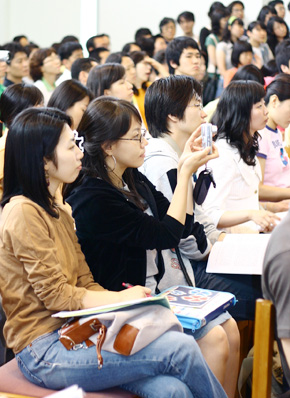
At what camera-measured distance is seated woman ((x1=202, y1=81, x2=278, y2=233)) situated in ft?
8.23

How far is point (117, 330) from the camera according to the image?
153cm

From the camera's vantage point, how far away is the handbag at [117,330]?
4.99ft

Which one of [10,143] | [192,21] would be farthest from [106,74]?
[192,21]

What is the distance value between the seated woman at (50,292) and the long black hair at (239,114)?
3.95 feet

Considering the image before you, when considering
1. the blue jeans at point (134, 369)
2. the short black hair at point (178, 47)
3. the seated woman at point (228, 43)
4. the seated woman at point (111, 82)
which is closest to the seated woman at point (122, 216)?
the blue jeans at point (134, 369)

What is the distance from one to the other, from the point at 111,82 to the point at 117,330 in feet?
8.20

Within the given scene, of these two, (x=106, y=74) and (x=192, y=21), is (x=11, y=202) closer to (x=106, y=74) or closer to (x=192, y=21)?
(x=106, y=74)

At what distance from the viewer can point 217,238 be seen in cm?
240

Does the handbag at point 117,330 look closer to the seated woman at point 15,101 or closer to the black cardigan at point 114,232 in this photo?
the black cardigan at point 114,232

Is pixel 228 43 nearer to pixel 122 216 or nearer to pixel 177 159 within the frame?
pixel 177 159

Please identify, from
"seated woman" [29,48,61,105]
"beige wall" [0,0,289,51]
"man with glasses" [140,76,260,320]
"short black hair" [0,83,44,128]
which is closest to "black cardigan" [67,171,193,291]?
"man with glasses" [140,76,260,320]

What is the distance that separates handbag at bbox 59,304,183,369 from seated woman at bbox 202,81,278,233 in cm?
92

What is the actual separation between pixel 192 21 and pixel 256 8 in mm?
1258

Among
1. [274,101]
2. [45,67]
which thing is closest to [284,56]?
[274,101]
